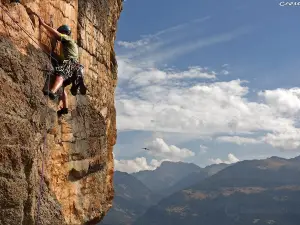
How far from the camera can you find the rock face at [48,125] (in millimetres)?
10633

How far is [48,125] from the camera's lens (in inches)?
506

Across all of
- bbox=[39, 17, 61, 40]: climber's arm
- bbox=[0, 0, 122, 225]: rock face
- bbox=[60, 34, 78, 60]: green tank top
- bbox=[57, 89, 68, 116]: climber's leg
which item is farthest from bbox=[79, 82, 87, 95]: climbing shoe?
bbox=[39, 17, 61, 40]: climber's arm

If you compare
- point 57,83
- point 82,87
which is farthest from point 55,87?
point 82,87

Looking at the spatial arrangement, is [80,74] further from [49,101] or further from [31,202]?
[31,202]

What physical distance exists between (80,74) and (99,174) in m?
Result: 6.55

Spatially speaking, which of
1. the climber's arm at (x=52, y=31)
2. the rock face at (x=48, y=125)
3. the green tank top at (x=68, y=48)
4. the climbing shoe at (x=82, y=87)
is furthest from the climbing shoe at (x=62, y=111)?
the climber's arm at (x=52, y=31)

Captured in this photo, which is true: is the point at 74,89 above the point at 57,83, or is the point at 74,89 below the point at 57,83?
above

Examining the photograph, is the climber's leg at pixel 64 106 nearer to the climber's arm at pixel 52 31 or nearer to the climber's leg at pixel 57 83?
the climber's leg at pixel 57 83

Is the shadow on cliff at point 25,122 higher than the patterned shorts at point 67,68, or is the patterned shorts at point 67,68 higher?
the patterned shorts at point 67,68

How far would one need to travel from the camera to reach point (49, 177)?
13336mm

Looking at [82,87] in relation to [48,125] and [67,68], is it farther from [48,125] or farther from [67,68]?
[48,125]

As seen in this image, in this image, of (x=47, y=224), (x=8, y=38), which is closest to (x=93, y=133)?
(x=47, y=224)

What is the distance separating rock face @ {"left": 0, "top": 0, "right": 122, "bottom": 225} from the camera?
10.6m

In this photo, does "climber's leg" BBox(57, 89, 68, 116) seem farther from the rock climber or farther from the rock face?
the rock face
